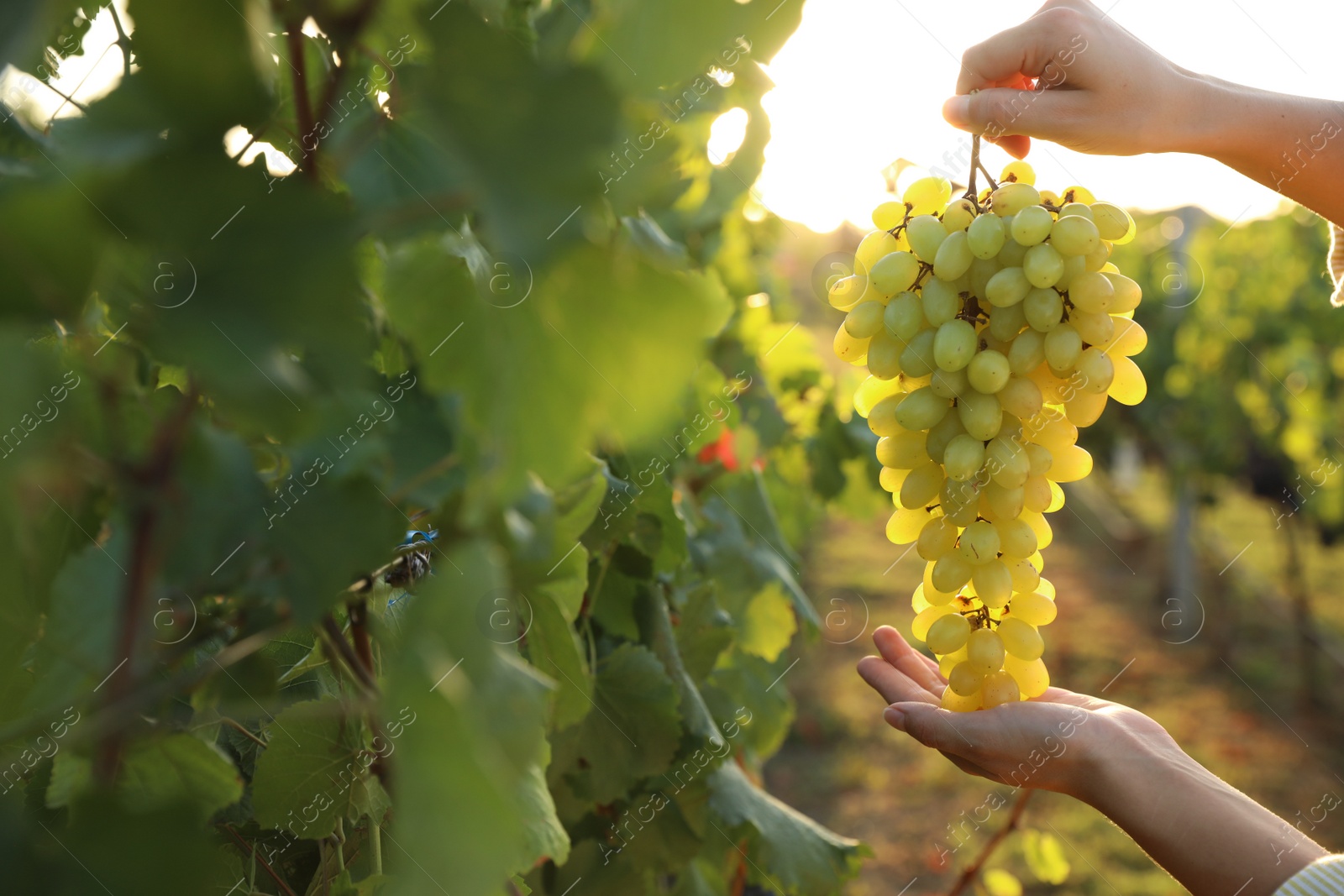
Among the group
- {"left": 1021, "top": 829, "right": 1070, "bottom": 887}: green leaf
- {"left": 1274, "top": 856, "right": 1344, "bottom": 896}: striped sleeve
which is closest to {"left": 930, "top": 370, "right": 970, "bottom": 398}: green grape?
{"left": 1274, "top": 856, "right": 1344, "bottom": 896}: striped sleeve

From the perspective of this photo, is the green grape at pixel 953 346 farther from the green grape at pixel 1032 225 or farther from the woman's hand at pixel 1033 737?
the woman's hand at pixel 1033 737

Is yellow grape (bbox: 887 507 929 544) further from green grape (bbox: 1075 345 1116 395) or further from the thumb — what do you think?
the thumb

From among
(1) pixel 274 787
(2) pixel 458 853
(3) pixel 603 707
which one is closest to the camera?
(2) pixel 458 853

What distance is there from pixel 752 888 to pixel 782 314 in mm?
1559

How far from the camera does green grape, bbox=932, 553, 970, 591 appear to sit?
101cm

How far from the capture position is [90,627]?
0.44m

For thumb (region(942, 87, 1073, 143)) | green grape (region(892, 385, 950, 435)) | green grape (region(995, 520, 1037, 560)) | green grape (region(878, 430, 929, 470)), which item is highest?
thumb (region(942, 87, 1073, 143))

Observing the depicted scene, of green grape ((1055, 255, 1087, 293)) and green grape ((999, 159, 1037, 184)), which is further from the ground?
green grape ((999, 159, 1037, 184))

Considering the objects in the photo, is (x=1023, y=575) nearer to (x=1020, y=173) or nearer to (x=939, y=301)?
(x=939, y=301)

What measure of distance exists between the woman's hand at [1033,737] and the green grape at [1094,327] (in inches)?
16.4

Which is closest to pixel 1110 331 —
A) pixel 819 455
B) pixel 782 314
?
pixel 819 455

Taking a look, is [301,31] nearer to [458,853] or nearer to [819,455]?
[458,853]

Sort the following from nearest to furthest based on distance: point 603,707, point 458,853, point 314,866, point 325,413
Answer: point 458,853, point 325,413, point 314,866, point 603,707

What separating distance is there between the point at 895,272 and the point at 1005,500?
254mm
